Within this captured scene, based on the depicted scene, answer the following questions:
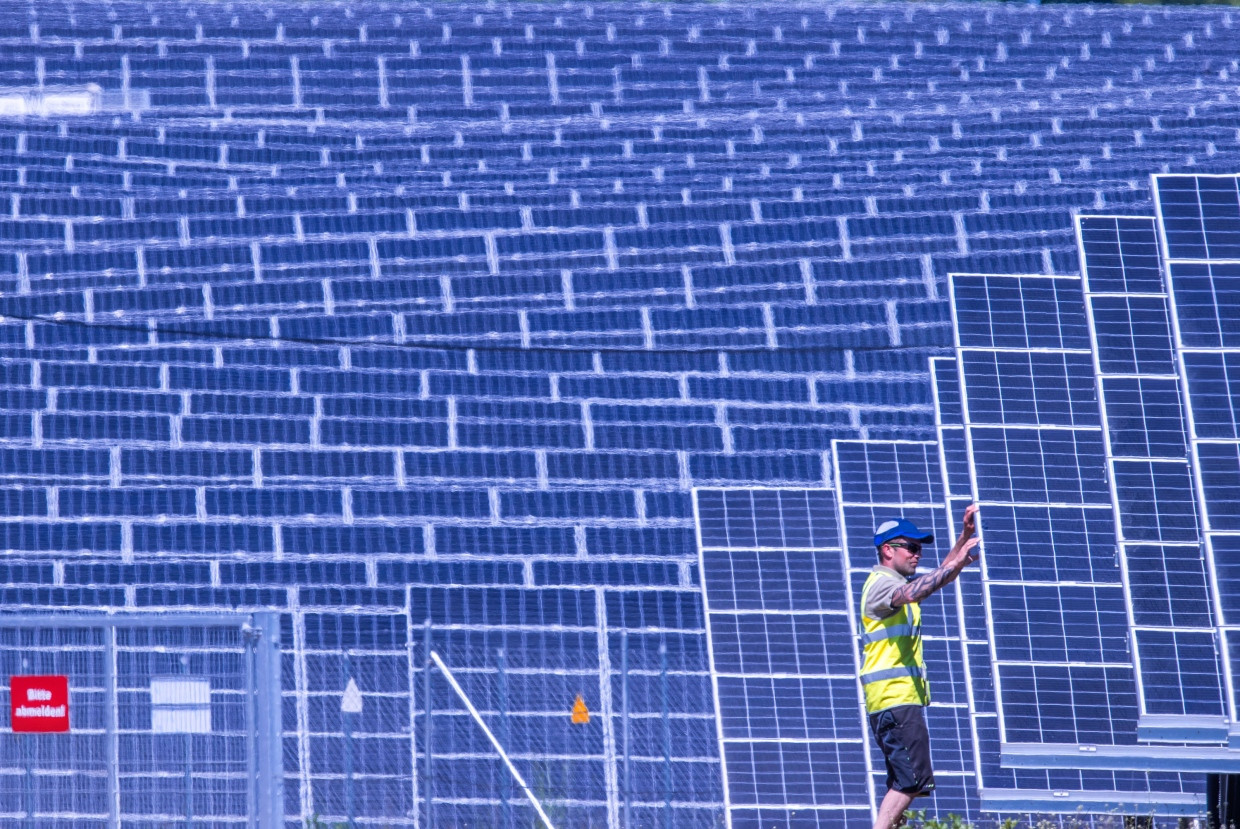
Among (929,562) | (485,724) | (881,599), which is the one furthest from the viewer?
(929,562)

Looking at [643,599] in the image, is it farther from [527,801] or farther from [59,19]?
[59,19]

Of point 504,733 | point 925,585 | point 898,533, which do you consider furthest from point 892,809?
point 504,733

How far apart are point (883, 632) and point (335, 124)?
45.7 ft

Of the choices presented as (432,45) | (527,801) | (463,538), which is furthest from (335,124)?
(527,801)

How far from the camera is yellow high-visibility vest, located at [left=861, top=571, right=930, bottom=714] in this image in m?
9.83

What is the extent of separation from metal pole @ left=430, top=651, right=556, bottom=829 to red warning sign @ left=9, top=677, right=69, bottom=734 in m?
4.56

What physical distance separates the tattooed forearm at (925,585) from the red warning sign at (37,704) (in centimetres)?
399

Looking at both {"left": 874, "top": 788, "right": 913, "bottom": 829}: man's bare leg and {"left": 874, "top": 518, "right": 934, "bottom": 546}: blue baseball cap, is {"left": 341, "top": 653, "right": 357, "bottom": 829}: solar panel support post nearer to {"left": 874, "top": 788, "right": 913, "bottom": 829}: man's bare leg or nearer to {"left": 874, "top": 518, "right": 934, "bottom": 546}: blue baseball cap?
{"left": 874, "top": 788, "right": 913, "bottom": 829}: man's bare leg

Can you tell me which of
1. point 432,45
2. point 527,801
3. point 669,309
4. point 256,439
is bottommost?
point 527,801

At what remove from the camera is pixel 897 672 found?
9844mm

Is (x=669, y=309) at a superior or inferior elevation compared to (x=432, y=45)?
inferior

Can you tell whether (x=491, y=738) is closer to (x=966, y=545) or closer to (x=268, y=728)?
(x=268, y=728)

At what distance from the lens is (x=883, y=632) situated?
9867 mm

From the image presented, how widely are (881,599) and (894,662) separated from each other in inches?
13.3
